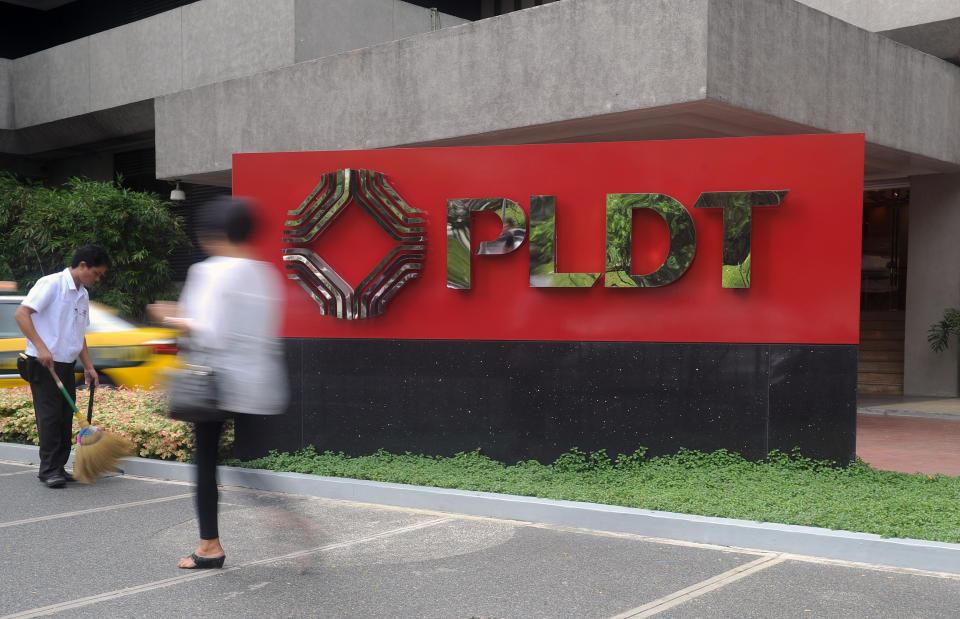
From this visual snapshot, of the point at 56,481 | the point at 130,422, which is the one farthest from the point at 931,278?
the point at 56,481

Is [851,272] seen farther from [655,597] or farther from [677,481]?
[655,597]

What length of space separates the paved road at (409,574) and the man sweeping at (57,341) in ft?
3.67

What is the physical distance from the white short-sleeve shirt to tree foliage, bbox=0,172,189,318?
421 inches

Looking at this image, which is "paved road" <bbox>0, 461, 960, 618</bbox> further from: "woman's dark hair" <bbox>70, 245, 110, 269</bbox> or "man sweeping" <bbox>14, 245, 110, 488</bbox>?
"woman's dark hair" <bbox>70, 245, 110, 269</bbox>

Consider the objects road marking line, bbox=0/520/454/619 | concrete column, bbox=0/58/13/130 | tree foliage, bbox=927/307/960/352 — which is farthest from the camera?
concrete column, bbox=0/58/13/130

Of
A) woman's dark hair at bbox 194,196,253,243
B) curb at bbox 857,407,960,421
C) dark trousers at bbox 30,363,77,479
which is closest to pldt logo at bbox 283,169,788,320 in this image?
dark trousers at bbox 30,363,77,479

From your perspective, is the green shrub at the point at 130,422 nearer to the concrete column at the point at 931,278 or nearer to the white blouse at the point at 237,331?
the white blouse at the point at 237,331

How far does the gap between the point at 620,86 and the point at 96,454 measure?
724cm

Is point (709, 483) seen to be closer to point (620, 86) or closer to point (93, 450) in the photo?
point (93, 450)

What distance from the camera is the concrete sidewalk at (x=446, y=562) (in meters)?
4.77

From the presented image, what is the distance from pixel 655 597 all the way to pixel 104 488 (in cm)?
501

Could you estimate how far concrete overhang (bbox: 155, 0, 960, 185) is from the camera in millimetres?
11000

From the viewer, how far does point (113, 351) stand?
1141cm

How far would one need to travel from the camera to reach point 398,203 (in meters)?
8.34
